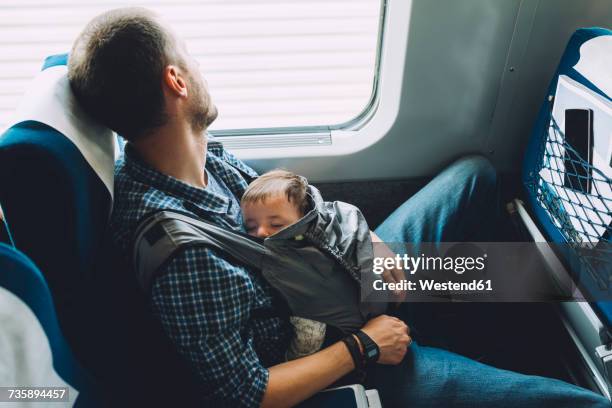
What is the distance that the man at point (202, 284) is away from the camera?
0.99 meters

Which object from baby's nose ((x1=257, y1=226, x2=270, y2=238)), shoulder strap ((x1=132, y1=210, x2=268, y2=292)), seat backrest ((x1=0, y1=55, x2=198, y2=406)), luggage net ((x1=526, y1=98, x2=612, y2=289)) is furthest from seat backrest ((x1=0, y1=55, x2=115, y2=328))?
luggage net ((x1=526, y1=98, x2=612, y2=289))

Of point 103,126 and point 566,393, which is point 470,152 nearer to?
point 566,393

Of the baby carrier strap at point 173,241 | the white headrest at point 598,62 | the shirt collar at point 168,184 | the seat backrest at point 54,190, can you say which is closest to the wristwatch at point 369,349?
the baby carrier strap at point 173,241

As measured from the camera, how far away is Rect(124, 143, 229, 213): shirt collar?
1142mm

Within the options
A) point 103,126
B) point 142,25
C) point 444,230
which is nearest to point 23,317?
point 103,126

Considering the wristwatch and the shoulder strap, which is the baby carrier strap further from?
the wristwatch

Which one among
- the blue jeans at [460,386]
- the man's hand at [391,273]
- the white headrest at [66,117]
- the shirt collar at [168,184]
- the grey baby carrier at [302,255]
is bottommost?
the blue jeans at [460,386]

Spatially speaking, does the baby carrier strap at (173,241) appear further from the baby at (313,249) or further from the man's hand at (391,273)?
the man's hand at (391,273)

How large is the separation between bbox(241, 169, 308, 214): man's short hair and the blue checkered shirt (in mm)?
157

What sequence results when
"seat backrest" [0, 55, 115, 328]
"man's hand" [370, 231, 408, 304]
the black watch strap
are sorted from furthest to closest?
"man's hand" [370, 231, 408, 304] < the black watch strap < "seat backrest" [0, 55, 115, 328]

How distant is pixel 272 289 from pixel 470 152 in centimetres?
107

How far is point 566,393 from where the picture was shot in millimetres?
1203

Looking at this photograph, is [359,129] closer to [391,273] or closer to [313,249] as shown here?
[391,273]

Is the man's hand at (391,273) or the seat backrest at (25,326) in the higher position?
the seat backrest at (25,326)
